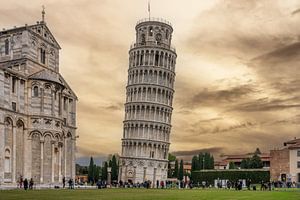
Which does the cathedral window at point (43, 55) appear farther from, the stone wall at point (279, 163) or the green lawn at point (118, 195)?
the stone wall at point (279, 163)

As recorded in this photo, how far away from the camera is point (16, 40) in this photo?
57.7 meters

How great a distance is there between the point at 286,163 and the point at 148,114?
2711cm

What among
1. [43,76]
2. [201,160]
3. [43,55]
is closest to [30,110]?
[43,76]

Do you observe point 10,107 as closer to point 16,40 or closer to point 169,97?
point 16,40

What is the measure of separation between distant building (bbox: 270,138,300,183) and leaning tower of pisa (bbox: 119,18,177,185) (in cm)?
2096

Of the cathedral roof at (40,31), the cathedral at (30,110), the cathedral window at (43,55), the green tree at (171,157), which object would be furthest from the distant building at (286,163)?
the green tree at (171,157)

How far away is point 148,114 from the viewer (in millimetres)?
95938

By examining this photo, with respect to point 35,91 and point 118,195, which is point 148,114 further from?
point 118,195

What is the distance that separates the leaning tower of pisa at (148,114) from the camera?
9512 cm

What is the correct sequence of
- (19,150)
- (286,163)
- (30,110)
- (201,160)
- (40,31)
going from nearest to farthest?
(19,150) → (30,110) → (40,31) → (286,163) → (201,160)

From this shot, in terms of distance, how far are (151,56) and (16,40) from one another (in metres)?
43.6

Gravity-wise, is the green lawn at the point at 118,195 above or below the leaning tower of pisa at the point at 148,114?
below

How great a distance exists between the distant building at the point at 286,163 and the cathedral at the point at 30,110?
141 feet

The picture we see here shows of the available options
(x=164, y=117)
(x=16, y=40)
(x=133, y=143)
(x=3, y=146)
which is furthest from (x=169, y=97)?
(x=3, y=146)
